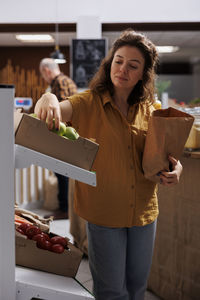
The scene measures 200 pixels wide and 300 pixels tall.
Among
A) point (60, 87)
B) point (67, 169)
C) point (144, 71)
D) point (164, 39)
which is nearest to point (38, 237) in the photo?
point (67, 169)

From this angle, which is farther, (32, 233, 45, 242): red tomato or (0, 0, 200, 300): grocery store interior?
(32, 233, 45, 242): red tomato

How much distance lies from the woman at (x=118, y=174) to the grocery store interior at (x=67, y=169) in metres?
0.14

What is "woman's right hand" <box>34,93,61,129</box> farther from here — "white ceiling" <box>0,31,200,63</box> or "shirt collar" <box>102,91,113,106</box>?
"white ceiling" <box>0,31,200,63</box>

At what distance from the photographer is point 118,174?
136 cm

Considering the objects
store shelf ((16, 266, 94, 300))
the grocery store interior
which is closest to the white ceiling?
the grocery store interior

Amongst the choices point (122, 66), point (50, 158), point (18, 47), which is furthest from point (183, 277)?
point (18, 47)

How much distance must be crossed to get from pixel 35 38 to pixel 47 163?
6696 mm

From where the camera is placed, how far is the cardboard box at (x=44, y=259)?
1.05 m

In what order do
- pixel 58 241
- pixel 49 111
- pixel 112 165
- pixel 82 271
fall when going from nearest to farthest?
pixel 49 111 → pixel 58 241 → pixel 112 165 → pixel 82 271

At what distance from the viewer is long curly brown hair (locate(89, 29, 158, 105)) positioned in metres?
1.41

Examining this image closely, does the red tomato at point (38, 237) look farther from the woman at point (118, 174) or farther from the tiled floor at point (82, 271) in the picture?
the tiled floor at point (82, 271)

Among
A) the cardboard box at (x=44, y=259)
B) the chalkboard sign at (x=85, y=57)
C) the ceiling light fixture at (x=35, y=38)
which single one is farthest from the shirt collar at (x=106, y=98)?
the ceiling light fixture at (x=35, y=38)

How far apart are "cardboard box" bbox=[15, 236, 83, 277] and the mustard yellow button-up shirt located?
32 centimetres

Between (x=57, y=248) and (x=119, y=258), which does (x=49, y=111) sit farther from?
(x=119, y=258)
